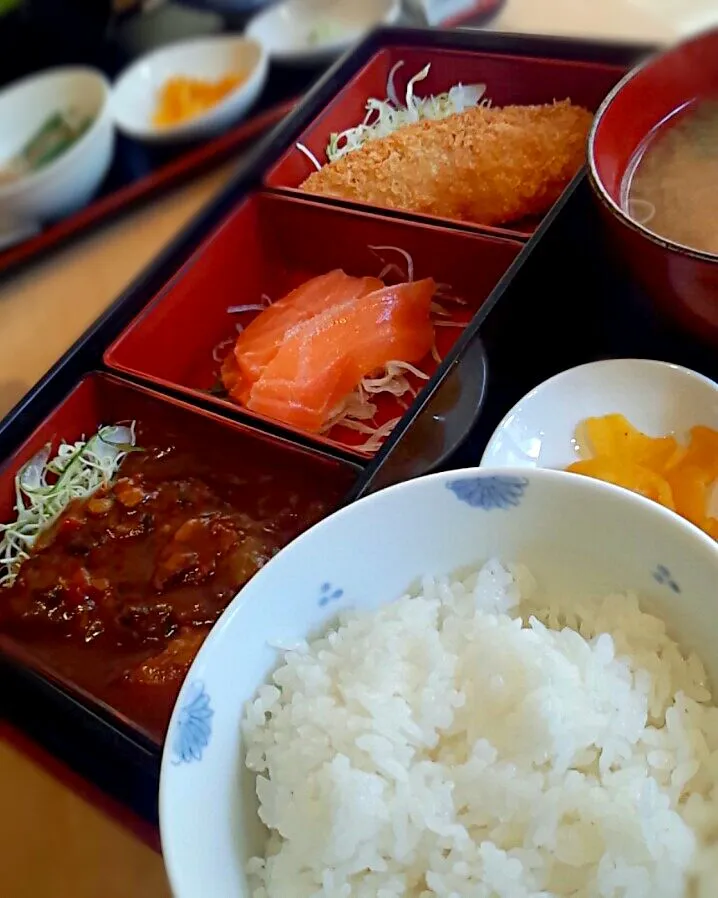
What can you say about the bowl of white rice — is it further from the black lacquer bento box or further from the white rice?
the black lacquer bento box

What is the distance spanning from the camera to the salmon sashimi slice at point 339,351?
1.39 metres

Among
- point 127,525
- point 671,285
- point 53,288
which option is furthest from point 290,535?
point 53,288

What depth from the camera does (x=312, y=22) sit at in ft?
7.44

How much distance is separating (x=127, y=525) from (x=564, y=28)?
1583 millimetres

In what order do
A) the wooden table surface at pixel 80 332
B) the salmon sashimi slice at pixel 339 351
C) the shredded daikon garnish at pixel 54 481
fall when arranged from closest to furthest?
the wooden table surface at pixel 80 332, the shredded daikon garnish at pixel 54 481, the salmon sashimi slice at pixel 339 351

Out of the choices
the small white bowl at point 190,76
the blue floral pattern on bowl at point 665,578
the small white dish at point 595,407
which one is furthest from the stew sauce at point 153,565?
the small white bowl at point 190,76

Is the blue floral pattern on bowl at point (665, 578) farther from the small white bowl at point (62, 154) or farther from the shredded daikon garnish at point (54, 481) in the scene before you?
the small white bowl at point (62, 154)

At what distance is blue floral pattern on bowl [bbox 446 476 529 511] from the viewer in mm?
878

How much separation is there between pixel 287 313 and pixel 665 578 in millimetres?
877

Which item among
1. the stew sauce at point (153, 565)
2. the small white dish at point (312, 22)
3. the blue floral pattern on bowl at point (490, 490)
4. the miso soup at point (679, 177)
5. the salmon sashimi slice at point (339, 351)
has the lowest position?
the stew sauce at point (153, 565)

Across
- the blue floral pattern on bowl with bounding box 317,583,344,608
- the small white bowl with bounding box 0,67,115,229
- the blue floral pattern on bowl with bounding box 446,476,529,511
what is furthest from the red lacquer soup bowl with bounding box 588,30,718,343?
the small white bowl with bounding box 0,67,115,229

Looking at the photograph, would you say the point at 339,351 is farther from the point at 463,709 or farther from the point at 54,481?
the point at 463,709

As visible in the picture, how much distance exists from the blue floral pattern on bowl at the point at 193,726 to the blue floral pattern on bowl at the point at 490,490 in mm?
314

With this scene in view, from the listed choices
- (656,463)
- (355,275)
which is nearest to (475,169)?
(355,275)
